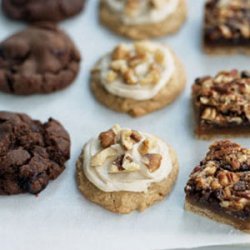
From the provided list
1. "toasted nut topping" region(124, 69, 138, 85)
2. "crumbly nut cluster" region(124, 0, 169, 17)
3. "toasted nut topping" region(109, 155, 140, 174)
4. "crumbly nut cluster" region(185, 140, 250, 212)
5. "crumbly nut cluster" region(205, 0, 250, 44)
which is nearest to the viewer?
"crumbly nut cluster" region(185, 140, 250, 212)

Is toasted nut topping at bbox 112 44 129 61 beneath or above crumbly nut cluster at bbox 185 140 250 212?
above

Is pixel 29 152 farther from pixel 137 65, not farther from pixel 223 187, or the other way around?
pixel 223 187

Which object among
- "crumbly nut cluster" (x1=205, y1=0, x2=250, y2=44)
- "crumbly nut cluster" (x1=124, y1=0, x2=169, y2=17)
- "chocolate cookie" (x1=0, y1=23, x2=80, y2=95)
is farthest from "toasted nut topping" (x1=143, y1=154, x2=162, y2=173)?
"crumbly nut cluster" (x1=124, y1=0, x2=169, y2=17)

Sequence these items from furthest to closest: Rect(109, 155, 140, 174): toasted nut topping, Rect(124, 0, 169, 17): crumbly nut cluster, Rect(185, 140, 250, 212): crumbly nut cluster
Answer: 1. Rect(124, 0, 169, 17): crumbly nut cluster
2. Rect(109, 155, 140, 174): toasted nut topping
3. Rect(185, 140, 250, 212): crumbly nut cluster

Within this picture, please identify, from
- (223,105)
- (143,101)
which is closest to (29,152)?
(143,101)

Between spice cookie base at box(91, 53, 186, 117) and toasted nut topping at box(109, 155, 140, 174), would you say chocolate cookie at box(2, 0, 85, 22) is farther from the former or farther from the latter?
toasted nut topping at box(109, 155, 140, 174)

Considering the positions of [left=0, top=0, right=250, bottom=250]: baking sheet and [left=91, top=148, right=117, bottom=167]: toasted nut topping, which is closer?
[left=0, top=0, right=250, bottom=250]: baking sheet
